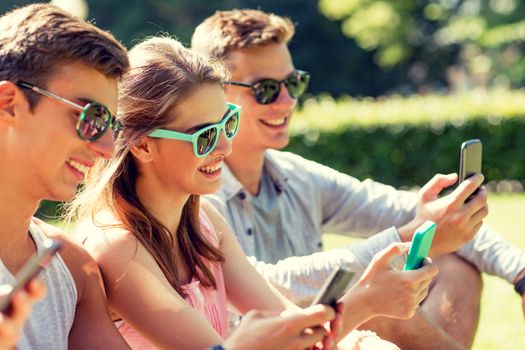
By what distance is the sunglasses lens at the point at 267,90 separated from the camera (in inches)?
191

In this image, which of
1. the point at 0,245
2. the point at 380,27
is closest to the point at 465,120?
the point at 0,245

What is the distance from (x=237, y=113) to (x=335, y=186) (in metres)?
1.41

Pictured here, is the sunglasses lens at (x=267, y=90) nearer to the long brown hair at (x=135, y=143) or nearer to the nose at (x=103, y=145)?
the long brown hair at (x=135, y=143)

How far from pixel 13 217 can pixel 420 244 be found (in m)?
1.27

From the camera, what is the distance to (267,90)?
4887mm

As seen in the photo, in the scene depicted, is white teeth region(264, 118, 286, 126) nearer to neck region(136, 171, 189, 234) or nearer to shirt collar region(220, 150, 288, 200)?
shirt collar region(220, 150, 288, 200)

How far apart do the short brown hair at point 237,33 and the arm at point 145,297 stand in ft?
6.15

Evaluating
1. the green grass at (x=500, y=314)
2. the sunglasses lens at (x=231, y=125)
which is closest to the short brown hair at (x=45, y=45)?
the sunglasses lens at (x=231, y=125)

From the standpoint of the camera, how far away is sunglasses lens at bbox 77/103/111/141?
107 inches

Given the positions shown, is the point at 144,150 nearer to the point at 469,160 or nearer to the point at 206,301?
the point at 206,301

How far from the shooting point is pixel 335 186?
16.0ft

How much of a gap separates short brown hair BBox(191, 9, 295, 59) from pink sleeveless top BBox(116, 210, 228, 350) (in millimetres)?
1359

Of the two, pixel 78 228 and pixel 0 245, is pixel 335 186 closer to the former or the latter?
pixel 78 228

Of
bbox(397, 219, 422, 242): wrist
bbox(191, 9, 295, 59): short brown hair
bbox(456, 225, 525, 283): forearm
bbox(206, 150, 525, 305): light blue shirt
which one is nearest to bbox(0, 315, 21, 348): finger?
bbox(397, 219, 422, 242): wrist
